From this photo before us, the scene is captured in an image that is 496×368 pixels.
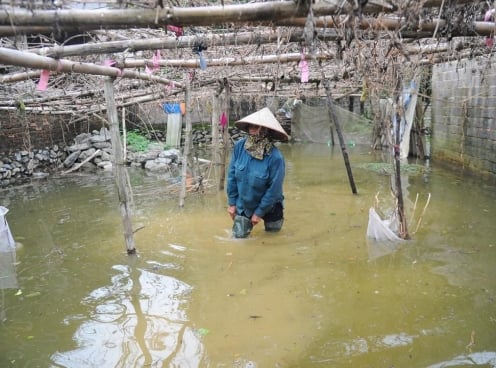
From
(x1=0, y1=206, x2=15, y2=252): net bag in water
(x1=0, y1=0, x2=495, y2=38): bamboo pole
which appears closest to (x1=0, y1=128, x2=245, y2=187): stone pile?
(x1=0, y1=206, x2=15, y2=252): net bag in water

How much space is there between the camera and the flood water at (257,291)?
3227 millimetres

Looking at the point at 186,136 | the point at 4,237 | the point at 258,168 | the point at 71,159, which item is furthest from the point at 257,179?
the point at 71,159

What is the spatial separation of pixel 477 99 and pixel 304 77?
593 cm

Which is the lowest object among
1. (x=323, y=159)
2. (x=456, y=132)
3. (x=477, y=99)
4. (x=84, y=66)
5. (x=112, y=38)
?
(x=323, y=159)

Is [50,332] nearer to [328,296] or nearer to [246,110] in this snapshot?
[328,296]

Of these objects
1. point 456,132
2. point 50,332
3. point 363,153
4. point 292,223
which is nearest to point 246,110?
point 363,153

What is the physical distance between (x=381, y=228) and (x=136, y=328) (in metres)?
2.97

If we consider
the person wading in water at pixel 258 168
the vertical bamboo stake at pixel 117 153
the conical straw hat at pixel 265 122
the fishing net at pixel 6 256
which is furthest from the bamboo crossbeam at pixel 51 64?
the fishing net at pixel 6 256

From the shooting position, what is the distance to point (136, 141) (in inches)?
604

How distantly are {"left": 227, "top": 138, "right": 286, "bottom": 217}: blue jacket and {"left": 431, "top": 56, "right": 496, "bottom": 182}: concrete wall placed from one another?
4.25 meters

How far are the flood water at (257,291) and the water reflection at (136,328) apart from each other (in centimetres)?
1

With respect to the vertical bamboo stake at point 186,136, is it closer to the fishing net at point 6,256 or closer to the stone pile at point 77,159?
the fishing net at point 6,256

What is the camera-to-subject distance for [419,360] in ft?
9.98

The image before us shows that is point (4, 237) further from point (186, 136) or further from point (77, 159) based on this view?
point (77, 159)
